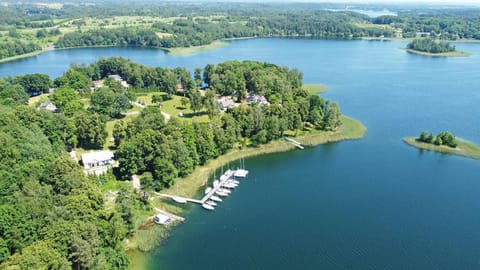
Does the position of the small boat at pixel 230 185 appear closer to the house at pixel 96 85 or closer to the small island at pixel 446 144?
the small island at pixel 446 144

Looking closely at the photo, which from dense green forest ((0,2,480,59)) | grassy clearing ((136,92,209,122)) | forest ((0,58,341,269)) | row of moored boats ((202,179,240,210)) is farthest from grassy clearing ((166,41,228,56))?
row of moored boats ((202,179,240,210))

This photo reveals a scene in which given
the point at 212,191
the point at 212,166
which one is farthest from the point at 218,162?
the point at 212,191

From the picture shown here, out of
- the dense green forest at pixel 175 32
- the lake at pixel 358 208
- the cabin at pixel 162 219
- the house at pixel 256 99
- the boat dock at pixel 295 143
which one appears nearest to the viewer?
the lake at pixel 358 208

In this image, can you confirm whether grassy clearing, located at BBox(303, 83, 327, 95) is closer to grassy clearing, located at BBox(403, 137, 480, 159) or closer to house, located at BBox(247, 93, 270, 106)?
house, located at BBox(247, 93, 270, 106)

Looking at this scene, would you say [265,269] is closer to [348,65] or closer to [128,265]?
[128,265]

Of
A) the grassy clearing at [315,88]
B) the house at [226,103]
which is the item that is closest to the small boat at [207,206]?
the house at [226,103]

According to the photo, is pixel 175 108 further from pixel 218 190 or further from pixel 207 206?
pixel 207 206

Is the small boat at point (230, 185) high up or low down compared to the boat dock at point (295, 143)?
down
